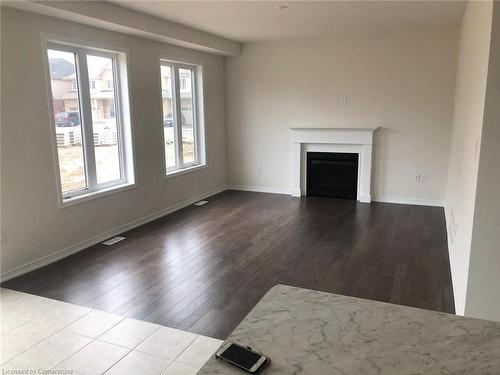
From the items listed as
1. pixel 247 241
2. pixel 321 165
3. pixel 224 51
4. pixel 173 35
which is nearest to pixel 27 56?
pixel 173 35

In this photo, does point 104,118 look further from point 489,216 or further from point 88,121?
point 489,216

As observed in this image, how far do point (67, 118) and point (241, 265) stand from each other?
7.55 ft

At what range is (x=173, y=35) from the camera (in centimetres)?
472

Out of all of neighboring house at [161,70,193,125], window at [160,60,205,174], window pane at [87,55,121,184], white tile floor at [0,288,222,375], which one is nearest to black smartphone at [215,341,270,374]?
white tile floor at [0,288,222,375]

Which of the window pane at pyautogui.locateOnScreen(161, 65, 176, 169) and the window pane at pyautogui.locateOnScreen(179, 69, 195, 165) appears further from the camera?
the window pane at pyautogui.locateOnScreen(179, 69, 195, 165)

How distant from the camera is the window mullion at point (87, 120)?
410 cm

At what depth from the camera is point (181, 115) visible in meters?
5.81

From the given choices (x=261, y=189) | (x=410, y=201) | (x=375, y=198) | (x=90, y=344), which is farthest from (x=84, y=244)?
(x=410, y=201)

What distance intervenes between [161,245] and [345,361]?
3563 mm

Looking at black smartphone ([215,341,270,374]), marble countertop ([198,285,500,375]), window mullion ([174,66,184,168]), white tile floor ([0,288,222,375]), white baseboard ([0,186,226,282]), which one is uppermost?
window mullion ([174,66,184,168])

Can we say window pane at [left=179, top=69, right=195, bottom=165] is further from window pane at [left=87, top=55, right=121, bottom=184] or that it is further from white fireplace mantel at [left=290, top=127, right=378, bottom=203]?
white fireplace mantel at [left=290, top=127, right=378, bottom=203]

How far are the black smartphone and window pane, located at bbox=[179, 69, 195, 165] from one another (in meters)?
5.25

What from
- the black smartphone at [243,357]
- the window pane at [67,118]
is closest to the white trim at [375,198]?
the window pane at [67,118]

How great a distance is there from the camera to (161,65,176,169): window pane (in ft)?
17.9
